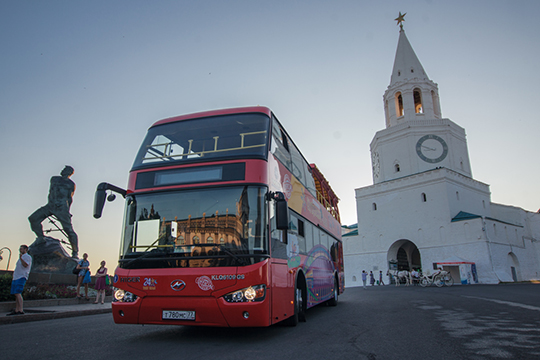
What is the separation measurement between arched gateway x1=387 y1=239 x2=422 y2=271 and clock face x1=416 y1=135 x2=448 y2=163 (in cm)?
955

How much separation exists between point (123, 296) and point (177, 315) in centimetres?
96

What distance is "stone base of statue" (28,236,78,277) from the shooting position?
1720cm

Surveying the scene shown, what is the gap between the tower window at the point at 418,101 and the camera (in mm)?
44281

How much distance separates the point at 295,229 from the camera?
7.50 m

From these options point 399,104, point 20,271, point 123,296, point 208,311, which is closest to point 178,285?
point 208,311

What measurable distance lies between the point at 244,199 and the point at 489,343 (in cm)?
408

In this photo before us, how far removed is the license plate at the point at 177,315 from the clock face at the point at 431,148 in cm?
4096

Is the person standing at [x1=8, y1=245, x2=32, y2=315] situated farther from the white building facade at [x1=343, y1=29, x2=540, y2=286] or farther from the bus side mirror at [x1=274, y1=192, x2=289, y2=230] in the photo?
the white building facade at [x1=343, y1=29, x2=540, y2=286]

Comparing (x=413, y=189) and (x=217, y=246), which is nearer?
(x=217, y=246)

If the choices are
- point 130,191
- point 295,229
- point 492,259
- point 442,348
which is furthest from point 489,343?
point 492,259

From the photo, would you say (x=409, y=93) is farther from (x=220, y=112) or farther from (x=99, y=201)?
(x=99, y=201)

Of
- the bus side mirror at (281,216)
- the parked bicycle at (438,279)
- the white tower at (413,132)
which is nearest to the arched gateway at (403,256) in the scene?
the white tower at (413,132)

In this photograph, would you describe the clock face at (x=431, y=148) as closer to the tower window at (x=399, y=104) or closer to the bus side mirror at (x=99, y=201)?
the tower window at (x=399, y=104)

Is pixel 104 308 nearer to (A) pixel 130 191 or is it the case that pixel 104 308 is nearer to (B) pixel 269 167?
(A) pixel 130 191
